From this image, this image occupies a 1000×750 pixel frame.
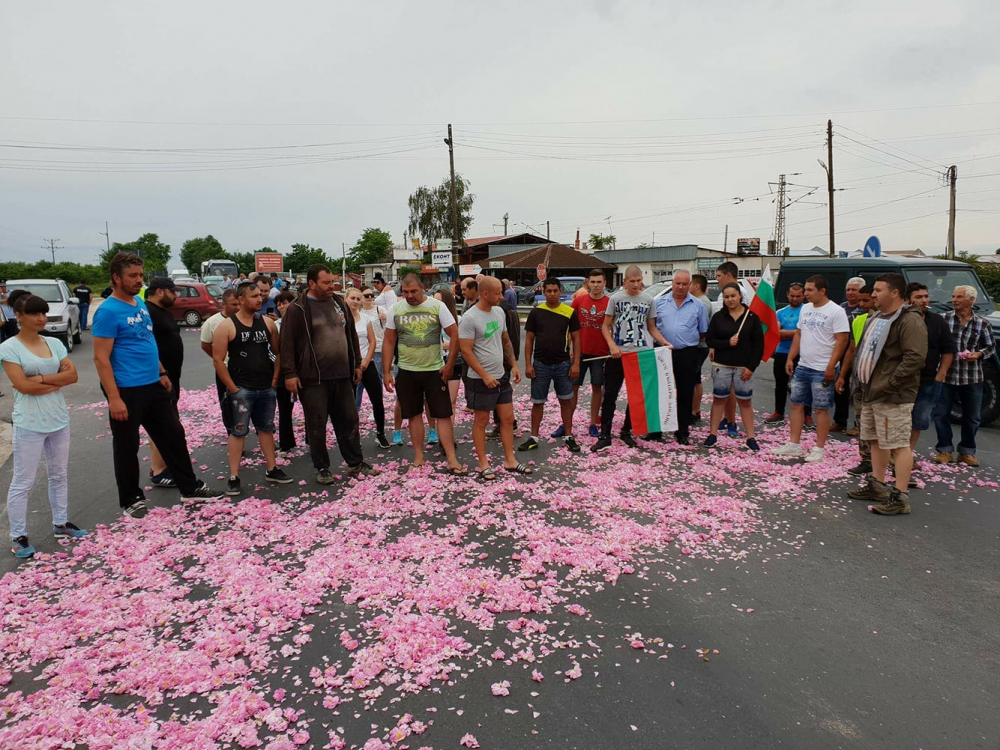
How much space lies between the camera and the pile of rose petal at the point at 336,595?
9.17ft

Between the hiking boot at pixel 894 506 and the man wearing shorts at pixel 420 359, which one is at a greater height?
the man wearing shorts at pixel 420 359

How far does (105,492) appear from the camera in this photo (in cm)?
579

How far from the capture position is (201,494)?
5.41 m

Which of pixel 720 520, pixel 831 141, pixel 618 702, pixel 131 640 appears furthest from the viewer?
pixel 831 141

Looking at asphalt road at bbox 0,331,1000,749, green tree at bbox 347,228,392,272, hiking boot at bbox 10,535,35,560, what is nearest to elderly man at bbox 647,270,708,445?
asphalt road at bbox 0,331,1000,749

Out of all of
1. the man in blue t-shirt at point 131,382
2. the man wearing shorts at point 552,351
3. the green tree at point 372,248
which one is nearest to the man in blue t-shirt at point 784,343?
the man wearing shorts at point 552,351

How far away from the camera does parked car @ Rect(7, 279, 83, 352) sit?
1579cm

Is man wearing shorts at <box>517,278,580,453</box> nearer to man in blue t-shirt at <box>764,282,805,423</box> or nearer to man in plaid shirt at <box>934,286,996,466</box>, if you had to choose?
man in blue t-shirt at <box>764,282,805,423</box>

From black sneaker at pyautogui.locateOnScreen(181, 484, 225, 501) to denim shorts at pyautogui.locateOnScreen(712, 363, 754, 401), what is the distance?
5333mm

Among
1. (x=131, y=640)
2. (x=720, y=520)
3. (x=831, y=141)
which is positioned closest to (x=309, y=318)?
(x=131, y=640)

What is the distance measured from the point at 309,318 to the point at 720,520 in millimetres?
4059

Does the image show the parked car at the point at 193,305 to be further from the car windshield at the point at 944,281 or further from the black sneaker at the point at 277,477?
the car windshield at the point at 944,281

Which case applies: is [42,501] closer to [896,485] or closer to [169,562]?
[169,562]

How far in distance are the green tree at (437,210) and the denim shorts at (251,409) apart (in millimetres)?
55177
